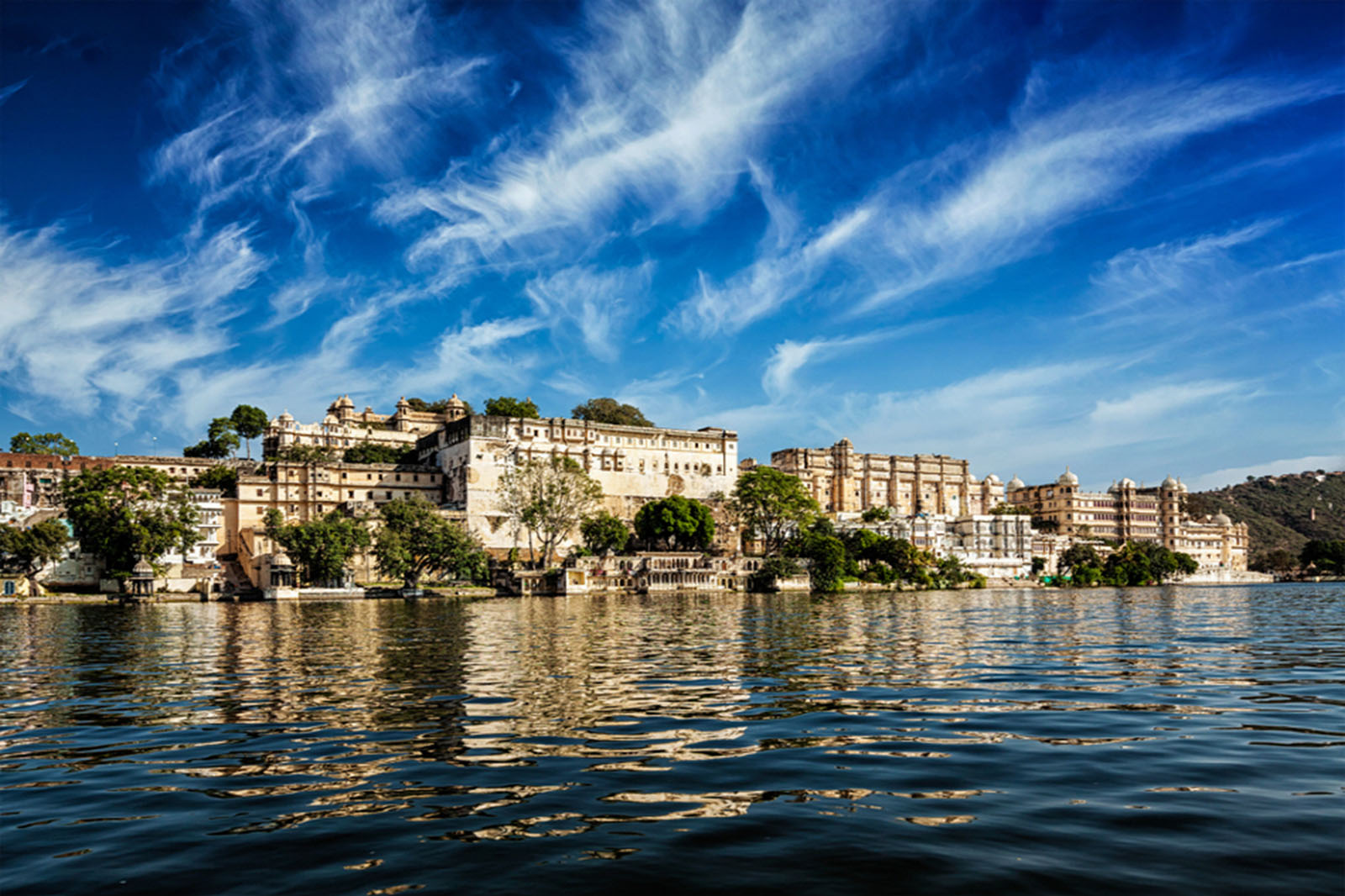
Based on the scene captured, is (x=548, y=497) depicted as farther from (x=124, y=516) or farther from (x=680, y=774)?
(x=680, y=774)

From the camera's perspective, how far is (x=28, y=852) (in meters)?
8.83

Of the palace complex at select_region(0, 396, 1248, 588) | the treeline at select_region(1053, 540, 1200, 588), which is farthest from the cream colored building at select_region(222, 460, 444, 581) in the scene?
the treeline at select_region(1053, 540, 1200, 588)

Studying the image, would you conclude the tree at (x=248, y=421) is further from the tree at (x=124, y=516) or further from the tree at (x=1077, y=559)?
the tree at (x=1077, y=559)

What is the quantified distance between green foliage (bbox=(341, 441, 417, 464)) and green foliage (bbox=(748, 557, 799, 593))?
56.3m

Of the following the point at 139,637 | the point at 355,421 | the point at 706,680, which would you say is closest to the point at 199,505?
Answer: the point at 355,421

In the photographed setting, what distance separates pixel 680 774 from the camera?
1157cm

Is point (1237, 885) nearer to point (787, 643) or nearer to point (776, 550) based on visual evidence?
point (787, 643)

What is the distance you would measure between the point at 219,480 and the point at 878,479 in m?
99.6

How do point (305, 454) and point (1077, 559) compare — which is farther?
point (1077, 559)

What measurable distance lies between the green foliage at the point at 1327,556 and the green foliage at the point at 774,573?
106m

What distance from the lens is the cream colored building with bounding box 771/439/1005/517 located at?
156 meters

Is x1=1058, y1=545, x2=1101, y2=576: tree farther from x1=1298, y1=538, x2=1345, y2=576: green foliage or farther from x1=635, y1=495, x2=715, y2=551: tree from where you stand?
x1=635, y1=495, x2=715, y2=551: tree

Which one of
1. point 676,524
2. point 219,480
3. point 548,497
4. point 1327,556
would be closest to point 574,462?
point 548,497

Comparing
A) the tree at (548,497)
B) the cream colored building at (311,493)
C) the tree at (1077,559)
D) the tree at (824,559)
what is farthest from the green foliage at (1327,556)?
the cream colored building at (311,493)
